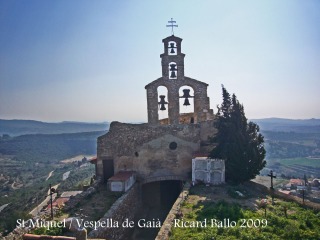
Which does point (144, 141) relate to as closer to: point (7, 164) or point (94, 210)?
point (94, 210)

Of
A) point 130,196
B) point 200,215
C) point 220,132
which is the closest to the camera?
point 200,215

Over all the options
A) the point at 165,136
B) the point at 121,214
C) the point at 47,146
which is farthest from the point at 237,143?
the point at 47,146

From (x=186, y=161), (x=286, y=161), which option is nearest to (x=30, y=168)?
(x=286, y=161)

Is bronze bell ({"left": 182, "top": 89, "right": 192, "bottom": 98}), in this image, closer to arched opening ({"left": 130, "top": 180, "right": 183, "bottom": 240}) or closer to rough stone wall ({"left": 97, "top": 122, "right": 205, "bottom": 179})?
rough stone wall ({"left": 97, "top": 122, "right": 205, "bottom": 179})

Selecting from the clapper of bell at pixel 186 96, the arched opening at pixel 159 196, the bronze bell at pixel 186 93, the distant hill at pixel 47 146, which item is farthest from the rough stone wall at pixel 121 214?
the distant hill at pixel 47 146

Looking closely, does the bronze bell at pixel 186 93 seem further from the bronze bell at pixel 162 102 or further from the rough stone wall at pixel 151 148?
the rough stone wall at pixel 151 148

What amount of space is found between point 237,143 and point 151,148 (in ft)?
18.9

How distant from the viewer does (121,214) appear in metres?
15.1

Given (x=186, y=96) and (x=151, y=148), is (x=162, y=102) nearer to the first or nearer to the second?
(x=186, y=96)

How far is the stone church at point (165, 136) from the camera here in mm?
20250

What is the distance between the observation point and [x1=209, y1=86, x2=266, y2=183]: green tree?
1788cm

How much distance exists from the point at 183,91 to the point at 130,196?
7.97 m

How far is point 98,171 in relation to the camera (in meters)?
20.9

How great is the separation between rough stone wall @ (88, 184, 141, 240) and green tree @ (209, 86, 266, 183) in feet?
18.1
